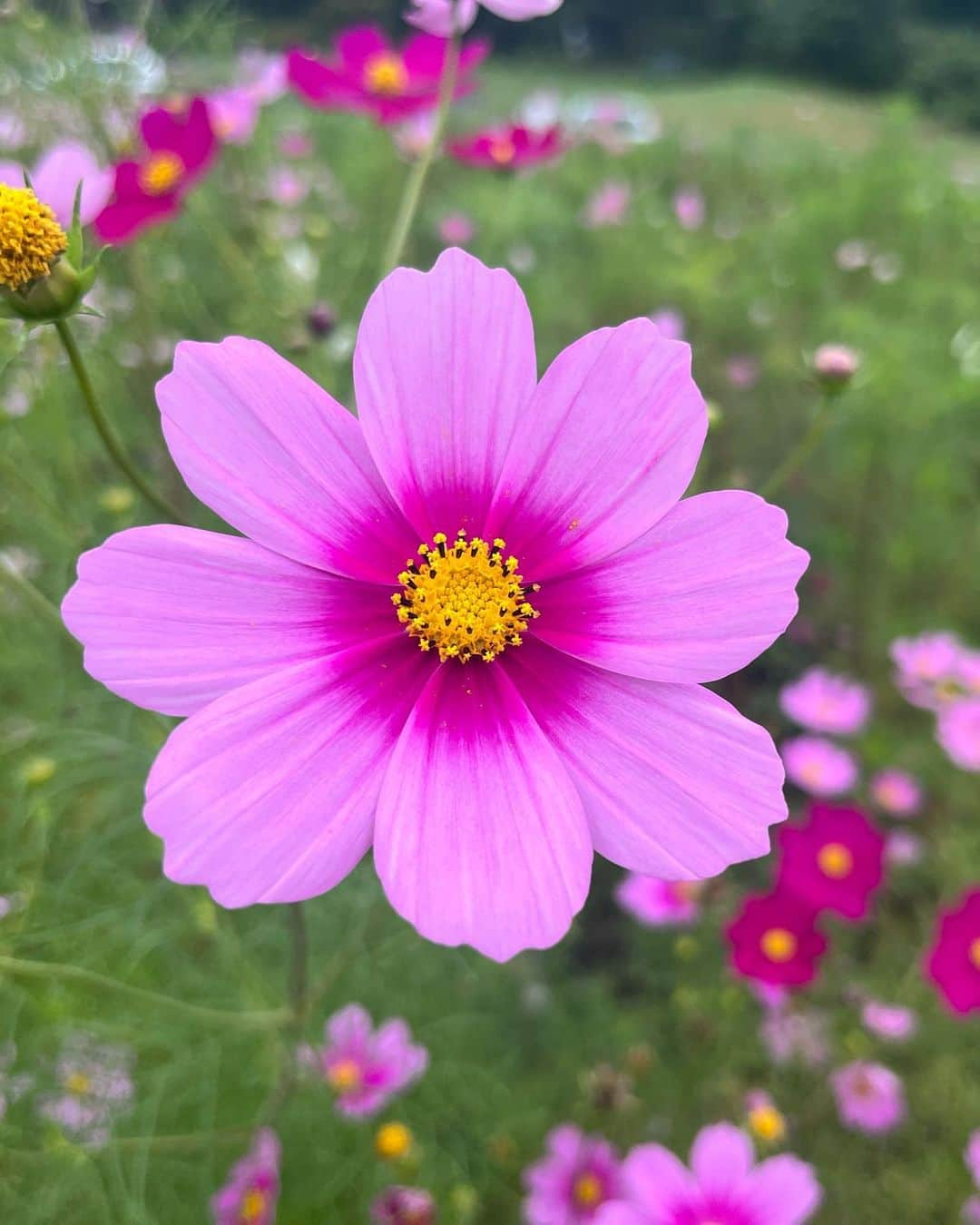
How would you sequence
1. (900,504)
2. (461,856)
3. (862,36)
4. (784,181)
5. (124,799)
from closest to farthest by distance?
(461,856) < (124,799) < (900,504) < (784,181) < (862,36)

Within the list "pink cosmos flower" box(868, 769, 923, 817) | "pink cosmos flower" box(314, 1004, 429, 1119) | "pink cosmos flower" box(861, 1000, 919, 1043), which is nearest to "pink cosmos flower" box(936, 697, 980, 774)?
"pink cosmos flower" box(868, 769, 923, 817)

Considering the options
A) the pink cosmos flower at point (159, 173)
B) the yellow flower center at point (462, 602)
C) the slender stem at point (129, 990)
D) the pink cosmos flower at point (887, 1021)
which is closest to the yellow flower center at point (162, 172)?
the pink cosmos flower at point (159, 173)

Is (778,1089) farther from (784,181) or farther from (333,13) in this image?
(333,13)

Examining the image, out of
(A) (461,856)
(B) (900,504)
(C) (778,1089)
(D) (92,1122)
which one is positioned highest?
(A) (461,856)

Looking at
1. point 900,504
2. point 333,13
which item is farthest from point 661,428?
point 333,13

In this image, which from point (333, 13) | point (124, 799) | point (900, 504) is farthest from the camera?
point (333, 13)

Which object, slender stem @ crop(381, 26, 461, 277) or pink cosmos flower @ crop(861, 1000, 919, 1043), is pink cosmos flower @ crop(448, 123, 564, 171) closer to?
slender stem @ crop(381, 26, 461, 277)

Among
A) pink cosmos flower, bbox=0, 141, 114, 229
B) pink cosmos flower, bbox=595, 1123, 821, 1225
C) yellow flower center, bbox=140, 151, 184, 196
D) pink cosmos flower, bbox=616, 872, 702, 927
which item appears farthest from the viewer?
pink cosmos flower, bbox=616, 872, 702, 927

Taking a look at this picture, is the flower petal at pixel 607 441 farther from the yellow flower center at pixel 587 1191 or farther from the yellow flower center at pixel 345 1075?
the yellow flower center at pixel 587 1191
